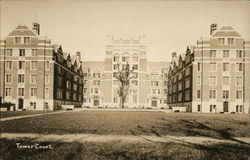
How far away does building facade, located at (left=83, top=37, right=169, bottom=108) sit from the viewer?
3943 cm

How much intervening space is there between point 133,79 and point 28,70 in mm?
19769

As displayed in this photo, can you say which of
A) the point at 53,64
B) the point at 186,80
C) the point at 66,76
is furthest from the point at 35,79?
the point at 186,80

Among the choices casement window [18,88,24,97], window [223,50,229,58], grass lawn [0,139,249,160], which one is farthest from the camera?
casement window [18,88,24,97]

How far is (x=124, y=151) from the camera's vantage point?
9.39 meters

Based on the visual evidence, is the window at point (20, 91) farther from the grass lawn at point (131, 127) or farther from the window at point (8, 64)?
A: the grass lawn at point (131, 127)

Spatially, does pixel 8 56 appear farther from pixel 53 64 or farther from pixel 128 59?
pixel 128 59

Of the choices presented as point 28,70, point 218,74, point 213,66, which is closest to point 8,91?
point 28,70

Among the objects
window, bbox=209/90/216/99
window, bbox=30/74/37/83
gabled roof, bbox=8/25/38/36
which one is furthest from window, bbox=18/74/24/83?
window, bbox=209/90/216/99

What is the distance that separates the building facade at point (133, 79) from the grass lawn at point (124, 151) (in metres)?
12.5

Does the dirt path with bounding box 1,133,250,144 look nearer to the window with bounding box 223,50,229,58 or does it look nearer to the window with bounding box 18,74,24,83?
the window with bounding box 223,50,229,58

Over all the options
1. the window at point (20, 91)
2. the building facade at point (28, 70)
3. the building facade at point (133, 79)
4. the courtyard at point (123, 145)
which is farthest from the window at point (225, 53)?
the window at point (20, 91)

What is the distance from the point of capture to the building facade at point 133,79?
39.4m

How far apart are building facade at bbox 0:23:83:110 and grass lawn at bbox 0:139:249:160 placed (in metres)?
27.8

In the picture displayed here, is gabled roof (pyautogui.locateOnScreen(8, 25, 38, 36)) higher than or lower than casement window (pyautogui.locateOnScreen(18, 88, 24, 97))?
higher
